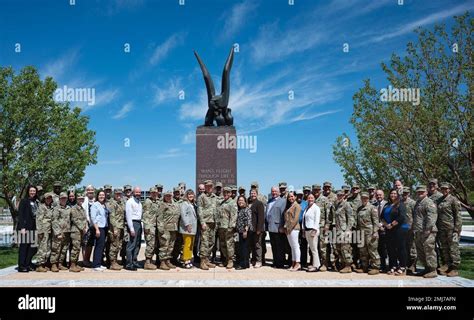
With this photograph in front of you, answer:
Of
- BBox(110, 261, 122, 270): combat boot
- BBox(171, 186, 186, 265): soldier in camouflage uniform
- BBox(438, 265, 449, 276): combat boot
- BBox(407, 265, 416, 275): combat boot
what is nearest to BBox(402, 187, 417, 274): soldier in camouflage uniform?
BBox(407, 265, 416, 275): combat boot

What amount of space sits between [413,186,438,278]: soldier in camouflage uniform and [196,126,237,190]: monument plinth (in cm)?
599

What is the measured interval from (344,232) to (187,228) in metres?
3.31

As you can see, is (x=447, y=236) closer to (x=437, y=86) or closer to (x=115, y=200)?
(x=437, y=86)

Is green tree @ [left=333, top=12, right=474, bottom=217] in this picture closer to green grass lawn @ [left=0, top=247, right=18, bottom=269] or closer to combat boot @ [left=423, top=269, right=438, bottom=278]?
combat boot @ [left=423, top=269, right=438, bottom=278]

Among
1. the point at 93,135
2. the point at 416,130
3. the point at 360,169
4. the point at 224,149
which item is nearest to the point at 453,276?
the point at 416,130

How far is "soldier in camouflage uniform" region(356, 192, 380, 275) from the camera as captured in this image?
8.20 metres

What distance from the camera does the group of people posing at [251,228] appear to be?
325 inches

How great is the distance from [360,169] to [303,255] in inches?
487

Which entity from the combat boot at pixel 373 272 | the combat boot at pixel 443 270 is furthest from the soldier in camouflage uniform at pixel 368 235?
the combat boot at pixel 443 270

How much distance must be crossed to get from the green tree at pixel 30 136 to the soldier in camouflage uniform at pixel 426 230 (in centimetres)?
1194

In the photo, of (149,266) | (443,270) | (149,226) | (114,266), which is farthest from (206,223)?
(443,270)

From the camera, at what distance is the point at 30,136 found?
14641mm

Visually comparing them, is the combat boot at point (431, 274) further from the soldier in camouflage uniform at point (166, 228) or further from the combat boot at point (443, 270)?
the soldier in camouflage uniform at point (166, 228)

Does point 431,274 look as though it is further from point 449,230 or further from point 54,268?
point 54,268
